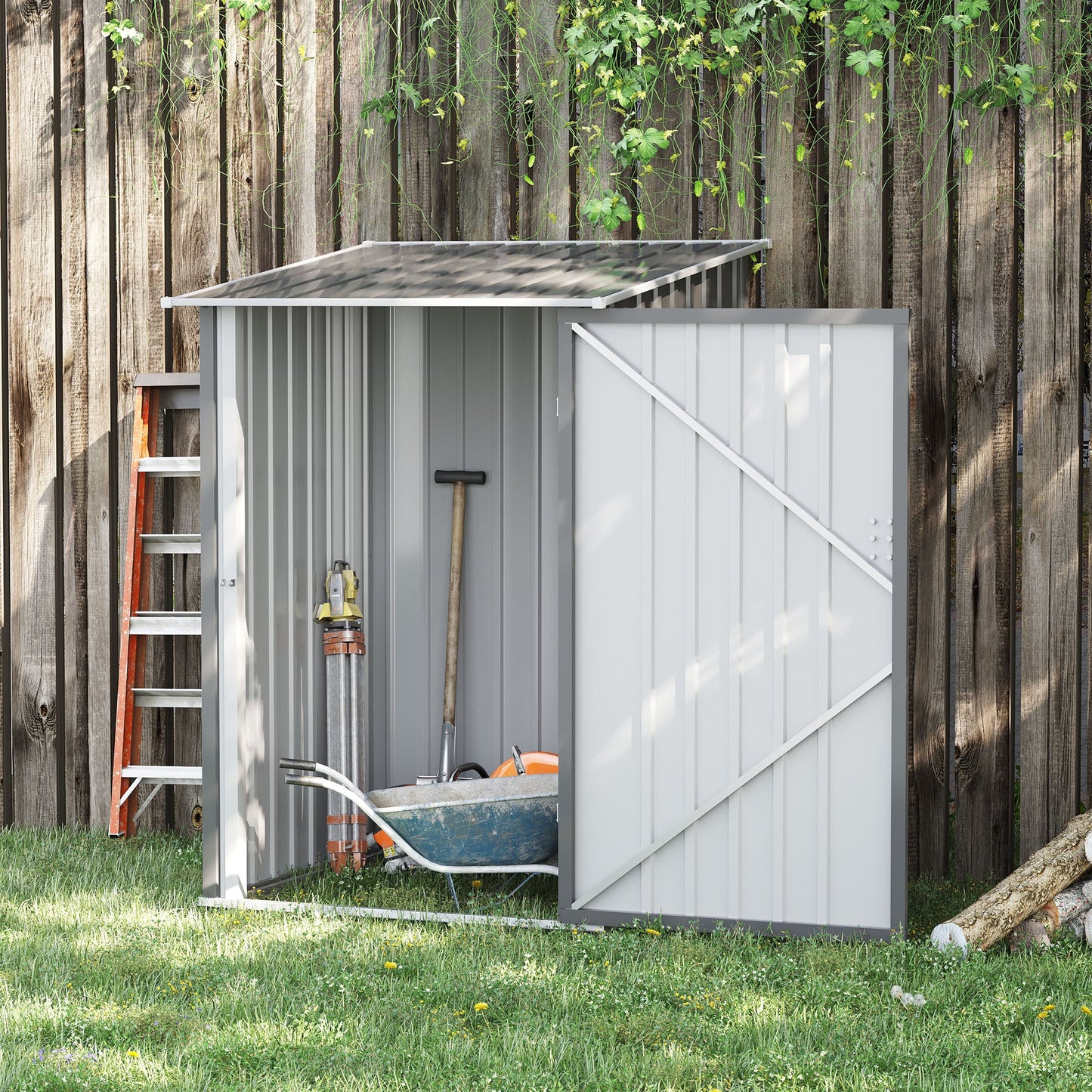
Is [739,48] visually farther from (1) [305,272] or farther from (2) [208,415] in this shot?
(2) [208,415]

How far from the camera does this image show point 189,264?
5.72 m

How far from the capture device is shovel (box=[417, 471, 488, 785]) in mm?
5234

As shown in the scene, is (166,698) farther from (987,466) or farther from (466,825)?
(987,466)

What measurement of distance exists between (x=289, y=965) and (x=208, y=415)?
183 cm

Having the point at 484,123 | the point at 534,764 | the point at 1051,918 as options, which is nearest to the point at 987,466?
the point at 1051,918

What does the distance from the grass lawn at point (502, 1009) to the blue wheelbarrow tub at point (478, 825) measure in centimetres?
32

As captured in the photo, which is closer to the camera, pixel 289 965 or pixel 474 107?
pixel 289 965

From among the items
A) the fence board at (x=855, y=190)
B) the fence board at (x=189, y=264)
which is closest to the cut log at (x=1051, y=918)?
the fence board at (x=855, y=190)

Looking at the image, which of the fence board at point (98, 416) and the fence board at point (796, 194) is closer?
the fence board at point (796, 194)

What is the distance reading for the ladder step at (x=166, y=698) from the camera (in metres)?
5.44

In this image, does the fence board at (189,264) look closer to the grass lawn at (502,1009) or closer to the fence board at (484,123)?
the fence board at (484,123)

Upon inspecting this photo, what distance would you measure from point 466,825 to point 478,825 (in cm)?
4

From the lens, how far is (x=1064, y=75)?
Answer: 4.82m

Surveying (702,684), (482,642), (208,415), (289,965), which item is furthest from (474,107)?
(289,965)
